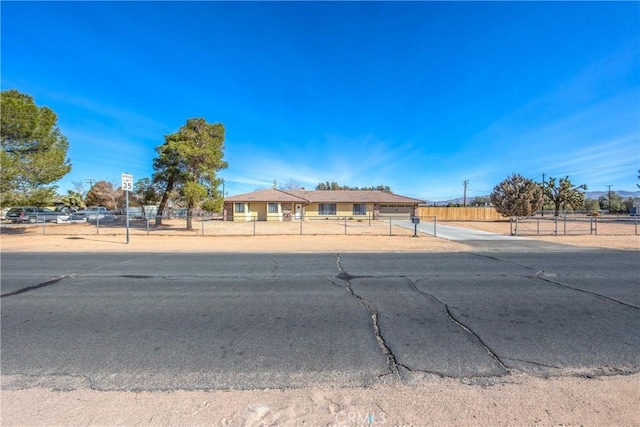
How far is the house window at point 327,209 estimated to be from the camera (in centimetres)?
4466

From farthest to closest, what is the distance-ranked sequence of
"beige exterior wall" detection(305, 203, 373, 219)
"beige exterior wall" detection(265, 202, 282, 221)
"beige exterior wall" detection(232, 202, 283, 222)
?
"beige exterior wall" detection(305, 203, 373, 219) < "beige exterior wall" detection(232, 202, 283, 222) < "beige exterior wall" detection(265, 202, 282, 221)

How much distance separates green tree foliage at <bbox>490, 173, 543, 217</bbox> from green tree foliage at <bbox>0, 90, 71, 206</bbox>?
146 ft

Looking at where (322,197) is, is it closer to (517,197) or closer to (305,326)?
(517,197)

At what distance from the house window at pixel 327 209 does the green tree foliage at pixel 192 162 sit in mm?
20272

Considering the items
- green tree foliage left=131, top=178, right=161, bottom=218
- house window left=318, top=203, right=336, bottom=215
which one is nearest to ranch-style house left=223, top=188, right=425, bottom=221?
house window left=318, top=203, right=336, bottom=215

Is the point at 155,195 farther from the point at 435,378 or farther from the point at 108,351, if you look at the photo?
the point at 435,378

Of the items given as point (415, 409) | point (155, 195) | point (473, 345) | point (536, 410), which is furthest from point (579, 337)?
point (155, 195)

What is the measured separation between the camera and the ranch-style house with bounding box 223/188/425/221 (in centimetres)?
3791

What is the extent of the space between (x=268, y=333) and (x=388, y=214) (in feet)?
139

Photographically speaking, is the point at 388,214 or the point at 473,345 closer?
the point at 473,345

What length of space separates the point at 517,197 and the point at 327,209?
24020 mm

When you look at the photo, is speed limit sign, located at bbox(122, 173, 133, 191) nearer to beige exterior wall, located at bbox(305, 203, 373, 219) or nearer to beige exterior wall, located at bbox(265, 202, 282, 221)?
beige exterior wall, located at bbox(265, 202, 282, 221)

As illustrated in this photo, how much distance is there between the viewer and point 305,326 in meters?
4.47

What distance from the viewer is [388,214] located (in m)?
45.3
